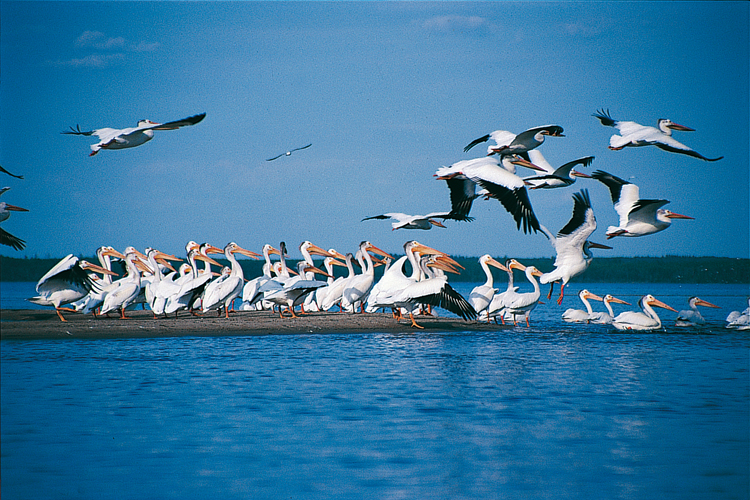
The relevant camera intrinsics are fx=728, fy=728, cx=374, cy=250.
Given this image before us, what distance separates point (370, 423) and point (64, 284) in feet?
29.4

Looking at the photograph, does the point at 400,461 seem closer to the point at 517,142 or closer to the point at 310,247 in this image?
the point at 517,142

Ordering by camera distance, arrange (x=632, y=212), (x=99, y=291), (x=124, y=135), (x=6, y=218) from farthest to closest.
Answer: (x=99, y=291)
(x=632, y=212)
(x=6, y=218)
(x=124, y=135)

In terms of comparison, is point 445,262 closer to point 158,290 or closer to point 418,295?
point 418,295

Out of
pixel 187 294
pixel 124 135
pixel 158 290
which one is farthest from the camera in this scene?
pixel 158 290

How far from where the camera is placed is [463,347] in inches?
459

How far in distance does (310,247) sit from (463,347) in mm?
8703

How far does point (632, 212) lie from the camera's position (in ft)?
32.7

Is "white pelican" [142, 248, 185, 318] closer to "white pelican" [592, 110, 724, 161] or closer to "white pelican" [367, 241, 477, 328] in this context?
"white pelican" [367, 241, 477, 328]

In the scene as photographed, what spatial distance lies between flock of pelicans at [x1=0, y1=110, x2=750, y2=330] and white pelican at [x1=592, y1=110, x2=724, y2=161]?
14 mm

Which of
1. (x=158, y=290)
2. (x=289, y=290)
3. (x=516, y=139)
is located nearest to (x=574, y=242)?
(x=516, y=139)

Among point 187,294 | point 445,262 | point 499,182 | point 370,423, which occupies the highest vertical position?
point 499,182

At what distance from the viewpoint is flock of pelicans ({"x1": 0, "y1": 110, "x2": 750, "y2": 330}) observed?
8.56 metres

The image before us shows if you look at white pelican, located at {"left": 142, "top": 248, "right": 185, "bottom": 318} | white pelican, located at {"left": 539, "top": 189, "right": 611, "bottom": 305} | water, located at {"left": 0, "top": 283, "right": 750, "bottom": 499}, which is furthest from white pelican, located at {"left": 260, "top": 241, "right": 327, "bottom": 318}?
white pelican, located at {"left": 539, "top": 189, "right": 611, "bottom": 305}

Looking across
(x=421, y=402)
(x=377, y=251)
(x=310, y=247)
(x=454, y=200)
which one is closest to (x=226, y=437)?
(x=421, y=402)
